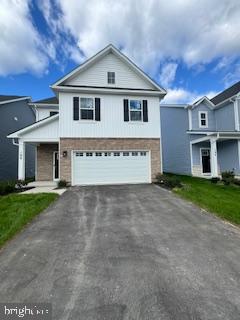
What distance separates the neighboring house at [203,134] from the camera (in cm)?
1731

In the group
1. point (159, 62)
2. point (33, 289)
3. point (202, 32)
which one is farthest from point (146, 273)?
point (159, 62)

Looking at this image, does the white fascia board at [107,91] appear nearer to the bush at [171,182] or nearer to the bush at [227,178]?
the bush at [171,182]

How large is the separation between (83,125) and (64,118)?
1.24 meters

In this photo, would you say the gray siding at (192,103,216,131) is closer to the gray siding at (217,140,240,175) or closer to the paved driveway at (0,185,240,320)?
the gray siding at (217,140,240,175)

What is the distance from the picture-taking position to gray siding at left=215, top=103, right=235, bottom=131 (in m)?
17.9

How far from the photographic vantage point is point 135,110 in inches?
543

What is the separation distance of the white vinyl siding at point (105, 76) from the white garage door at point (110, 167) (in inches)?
179

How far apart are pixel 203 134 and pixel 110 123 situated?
9.16 m

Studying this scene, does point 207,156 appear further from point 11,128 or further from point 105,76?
point 11,128

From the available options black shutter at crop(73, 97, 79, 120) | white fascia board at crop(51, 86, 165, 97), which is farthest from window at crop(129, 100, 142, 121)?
black shutter at crop(73, 97, 79, 120)

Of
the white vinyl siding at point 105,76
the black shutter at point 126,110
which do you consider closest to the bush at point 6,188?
the white vinyl siding at point 105,76

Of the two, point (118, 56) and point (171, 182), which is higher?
point (118, 56)

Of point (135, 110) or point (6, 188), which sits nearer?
point (6, 188)

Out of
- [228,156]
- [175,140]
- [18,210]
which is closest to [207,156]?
[228,156]
